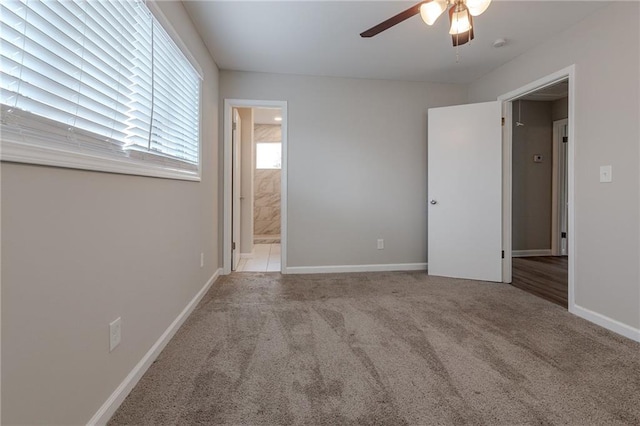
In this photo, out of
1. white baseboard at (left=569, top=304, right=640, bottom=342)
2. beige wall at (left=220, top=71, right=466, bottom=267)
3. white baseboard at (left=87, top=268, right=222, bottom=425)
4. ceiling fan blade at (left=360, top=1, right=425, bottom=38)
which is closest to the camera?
white baseboard at (left=87, top=268, right=222, bottom=425)

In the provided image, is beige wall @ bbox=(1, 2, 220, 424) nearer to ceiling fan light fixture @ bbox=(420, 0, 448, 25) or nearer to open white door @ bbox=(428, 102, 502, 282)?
ceiling fan light fixture @ bbox=(420, 0, 448, 25)

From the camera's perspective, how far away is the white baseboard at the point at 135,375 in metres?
1.22

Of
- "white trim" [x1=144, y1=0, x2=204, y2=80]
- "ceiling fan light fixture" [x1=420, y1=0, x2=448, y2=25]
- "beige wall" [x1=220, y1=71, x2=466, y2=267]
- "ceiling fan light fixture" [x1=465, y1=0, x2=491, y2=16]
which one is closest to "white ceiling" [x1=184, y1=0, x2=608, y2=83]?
"beige wall" [x1=220, y1=71, x2=466, y2=267]

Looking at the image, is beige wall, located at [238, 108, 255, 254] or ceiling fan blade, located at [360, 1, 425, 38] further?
beige wall, located at [238, 108, 255, 254]

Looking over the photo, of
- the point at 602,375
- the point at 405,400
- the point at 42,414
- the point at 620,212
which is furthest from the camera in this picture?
the point at 620,212

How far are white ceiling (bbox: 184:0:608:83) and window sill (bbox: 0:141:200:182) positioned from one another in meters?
1.46

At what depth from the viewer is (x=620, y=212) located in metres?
2.08

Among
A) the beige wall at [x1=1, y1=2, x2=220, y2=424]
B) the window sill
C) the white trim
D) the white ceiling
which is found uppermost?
the white ceiling

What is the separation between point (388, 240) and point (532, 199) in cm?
275

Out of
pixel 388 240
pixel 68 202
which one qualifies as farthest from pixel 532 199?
pixel 68 202

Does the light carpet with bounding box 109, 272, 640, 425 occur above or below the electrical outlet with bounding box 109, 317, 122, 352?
below

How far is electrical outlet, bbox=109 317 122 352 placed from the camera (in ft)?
4.21

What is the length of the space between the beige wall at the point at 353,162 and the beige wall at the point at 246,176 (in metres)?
0.91

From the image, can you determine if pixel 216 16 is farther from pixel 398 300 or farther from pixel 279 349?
pixel 398 300
